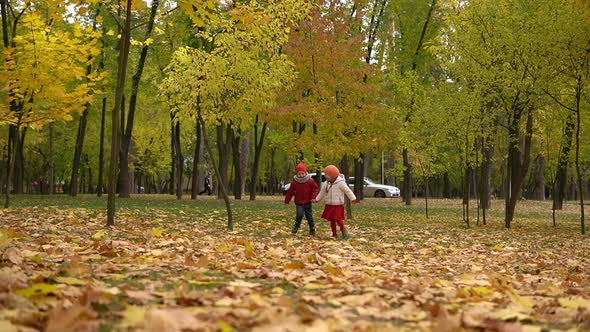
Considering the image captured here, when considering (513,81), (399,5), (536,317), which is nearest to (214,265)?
(536,317)

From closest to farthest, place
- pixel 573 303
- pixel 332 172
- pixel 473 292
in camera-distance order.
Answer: pixel 573 303 < pixel 473 292 < pixel 332 172

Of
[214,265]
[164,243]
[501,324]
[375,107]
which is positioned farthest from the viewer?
[375,107]

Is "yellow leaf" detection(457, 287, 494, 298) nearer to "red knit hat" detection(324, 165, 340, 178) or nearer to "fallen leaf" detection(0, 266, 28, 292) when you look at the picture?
"fallen leaf" detection(0, 266, 28, 292)

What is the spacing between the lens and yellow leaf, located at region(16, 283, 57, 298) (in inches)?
169

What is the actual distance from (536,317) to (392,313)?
3.45ft

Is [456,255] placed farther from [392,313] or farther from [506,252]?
[392,313]

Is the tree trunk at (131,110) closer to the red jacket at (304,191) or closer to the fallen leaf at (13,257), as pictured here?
the red jacket at (304,191)

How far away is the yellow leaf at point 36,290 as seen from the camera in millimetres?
4297

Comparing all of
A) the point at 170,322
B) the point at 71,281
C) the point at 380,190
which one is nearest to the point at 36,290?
the point at 71,281

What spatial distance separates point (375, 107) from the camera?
20156mm

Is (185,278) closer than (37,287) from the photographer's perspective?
No

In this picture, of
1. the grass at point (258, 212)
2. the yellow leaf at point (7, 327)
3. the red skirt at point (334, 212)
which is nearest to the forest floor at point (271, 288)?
the yellow leaf at point (7, 327)

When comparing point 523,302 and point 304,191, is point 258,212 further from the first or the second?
point 523,302

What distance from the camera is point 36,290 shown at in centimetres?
441
